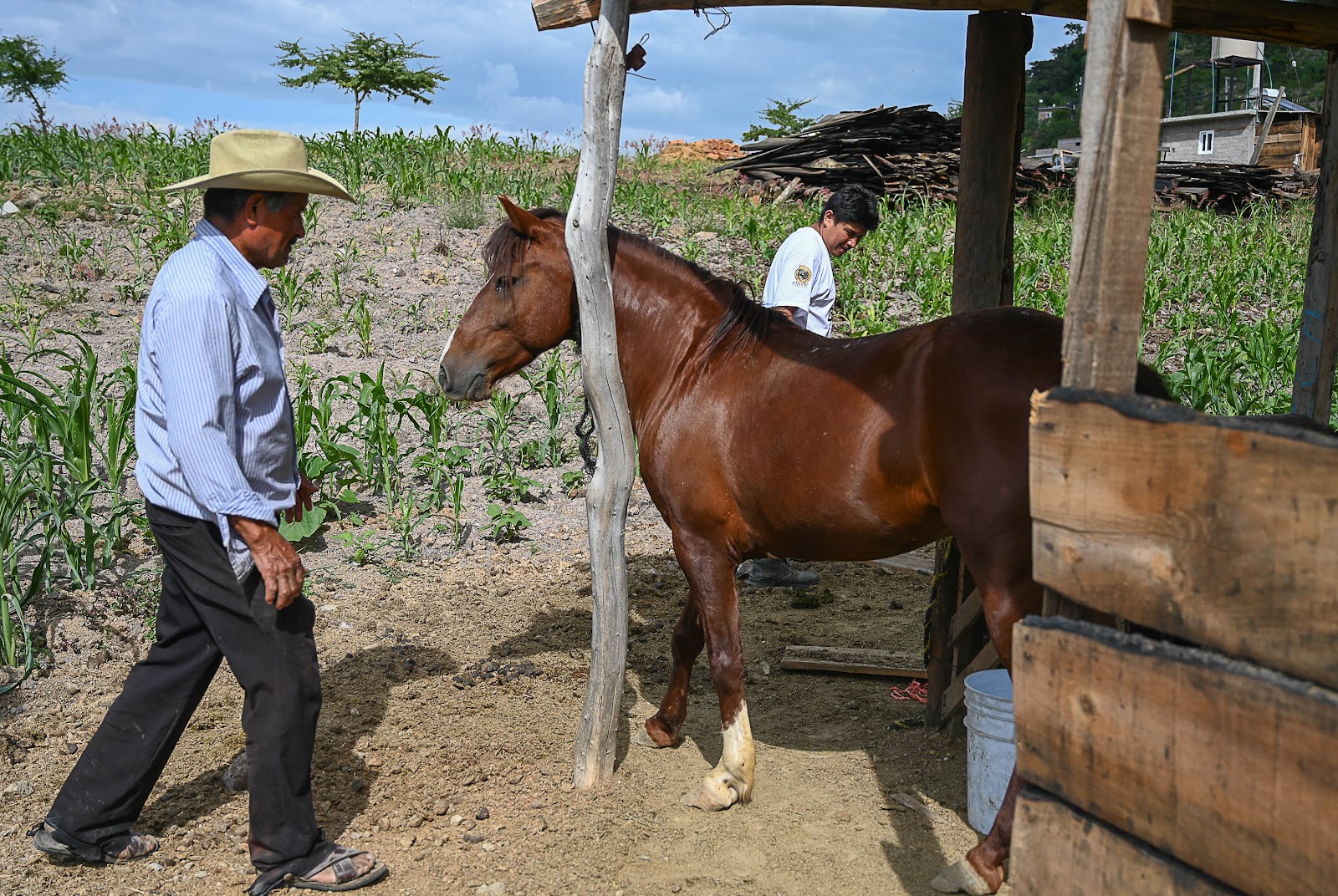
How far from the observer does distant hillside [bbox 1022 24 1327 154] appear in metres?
51.4

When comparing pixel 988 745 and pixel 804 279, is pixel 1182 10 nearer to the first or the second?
pixel 804 279

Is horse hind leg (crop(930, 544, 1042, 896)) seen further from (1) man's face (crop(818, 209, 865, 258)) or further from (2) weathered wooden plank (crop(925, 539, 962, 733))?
(1) man's face (crop(818, 209, 865, 258))

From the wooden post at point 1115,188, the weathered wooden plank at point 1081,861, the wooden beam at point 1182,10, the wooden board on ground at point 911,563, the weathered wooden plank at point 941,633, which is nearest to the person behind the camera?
the weathered wooden plank at point 1081,861

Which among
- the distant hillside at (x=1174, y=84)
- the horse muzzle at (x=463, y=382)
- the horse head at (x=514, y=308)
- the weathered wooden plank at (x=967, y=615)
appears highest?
the distant hillside at (x=1174, y=84)

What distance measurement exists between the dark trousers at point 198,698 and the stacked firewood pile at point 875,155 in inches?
545

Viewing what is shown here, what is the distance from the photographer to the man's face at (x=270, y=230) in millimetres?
2998

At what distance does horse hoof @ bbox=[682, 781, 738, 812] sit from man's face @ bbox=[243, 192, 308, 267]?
226 cm

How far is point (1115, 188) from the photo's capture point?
1.86 m

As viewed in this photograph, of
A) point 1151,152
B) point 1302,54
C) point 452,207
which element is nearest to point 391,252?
point 452,207

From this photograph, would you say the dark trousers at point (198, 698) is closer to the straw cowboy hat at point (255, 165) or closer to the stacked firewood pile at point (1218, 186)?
the straw cowboy hat at point (255, 165)

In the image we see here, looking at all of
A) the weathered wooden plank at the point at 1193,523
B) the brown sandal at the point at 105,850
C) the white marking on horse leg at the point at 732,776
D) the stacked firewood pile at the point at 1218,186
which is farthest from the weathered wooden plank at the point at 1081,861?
the stacked firewood pile at the point at 1218,186

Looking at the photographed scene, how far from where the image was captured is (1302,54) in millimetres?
62438

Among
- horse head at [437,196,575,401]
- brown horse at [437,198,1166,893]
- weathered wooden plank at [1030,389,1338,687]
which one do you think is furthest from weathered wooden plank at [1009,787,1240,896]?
horse head at [437,196,575,401]

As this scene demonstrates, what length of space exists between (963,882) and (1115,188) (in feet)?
7.12
